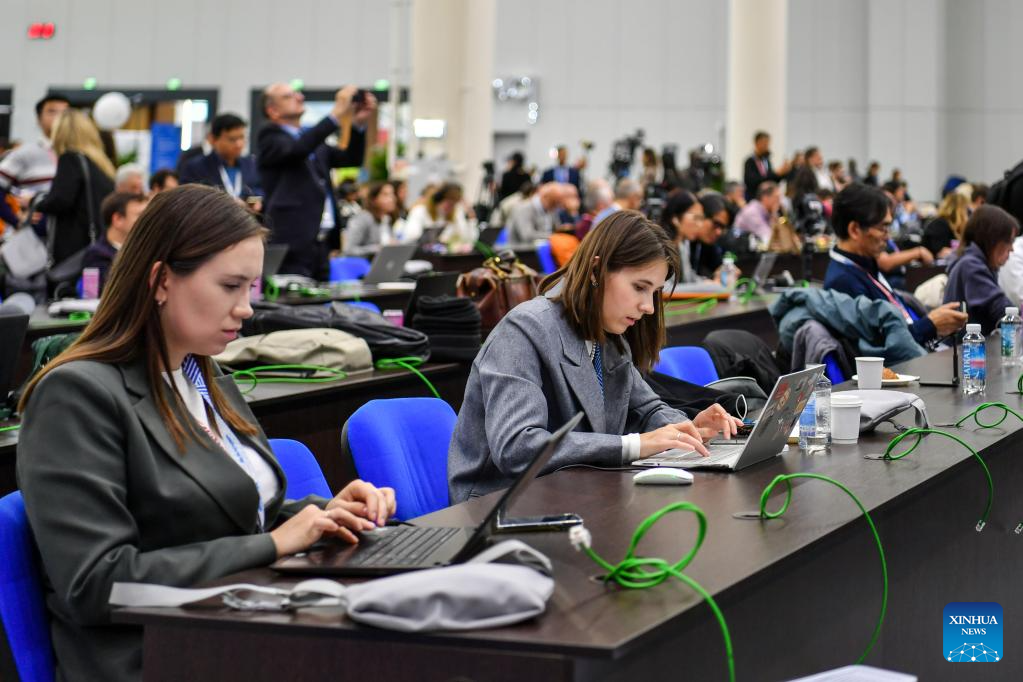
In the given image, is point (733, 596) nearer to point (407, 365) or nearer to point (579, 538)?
point (579, 538)

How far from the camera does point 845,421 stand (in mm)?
2879

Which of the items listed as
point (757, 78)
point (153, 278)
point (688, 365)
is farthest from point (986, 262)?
point (757, 78)

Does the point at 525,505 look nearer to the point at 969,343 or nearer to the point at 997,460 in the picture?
the point at 997,460

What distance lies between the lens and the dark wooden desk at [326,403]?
3.66 metres

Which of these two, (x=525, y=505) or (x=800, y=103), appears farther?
(x=800, y=103)

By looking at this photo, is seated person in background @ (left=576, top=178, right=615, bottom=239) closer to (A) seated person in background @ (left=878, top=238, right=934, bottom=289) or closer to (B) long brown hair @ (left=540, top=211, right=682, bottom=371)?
(A) seated person in background @ (left=878, top=238, right=934, bottom=289)

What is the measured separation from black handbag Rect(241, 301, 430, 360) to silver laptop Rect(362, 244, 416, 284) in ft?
8.09

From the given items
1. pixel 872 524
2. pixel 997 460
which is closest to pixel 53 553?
pixel 872 524

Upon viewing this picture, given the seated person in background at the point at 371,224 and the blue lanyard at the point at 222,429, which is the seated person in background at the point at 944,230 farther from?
the blue lanyard at the point at 222,429

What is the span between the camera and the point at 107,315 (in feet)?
6.26

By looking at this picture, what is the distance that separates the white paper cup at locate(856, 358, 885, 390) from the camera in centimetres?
349

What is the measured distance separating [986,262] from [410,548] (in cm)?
421

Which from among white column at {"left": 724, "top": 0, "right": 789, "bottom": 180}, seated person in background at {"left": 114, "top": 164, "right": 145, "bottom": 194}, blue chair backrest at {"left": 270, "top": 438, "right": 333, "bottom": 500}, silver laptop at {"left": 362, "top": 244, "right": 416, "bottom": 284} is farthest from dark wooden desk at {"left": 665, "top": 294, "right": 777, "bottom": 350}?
white column at {"left": 724, "top": 0, "right": 789, "bottom": 180}

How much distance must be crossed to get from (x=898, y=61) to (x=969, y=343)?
17812 mm
